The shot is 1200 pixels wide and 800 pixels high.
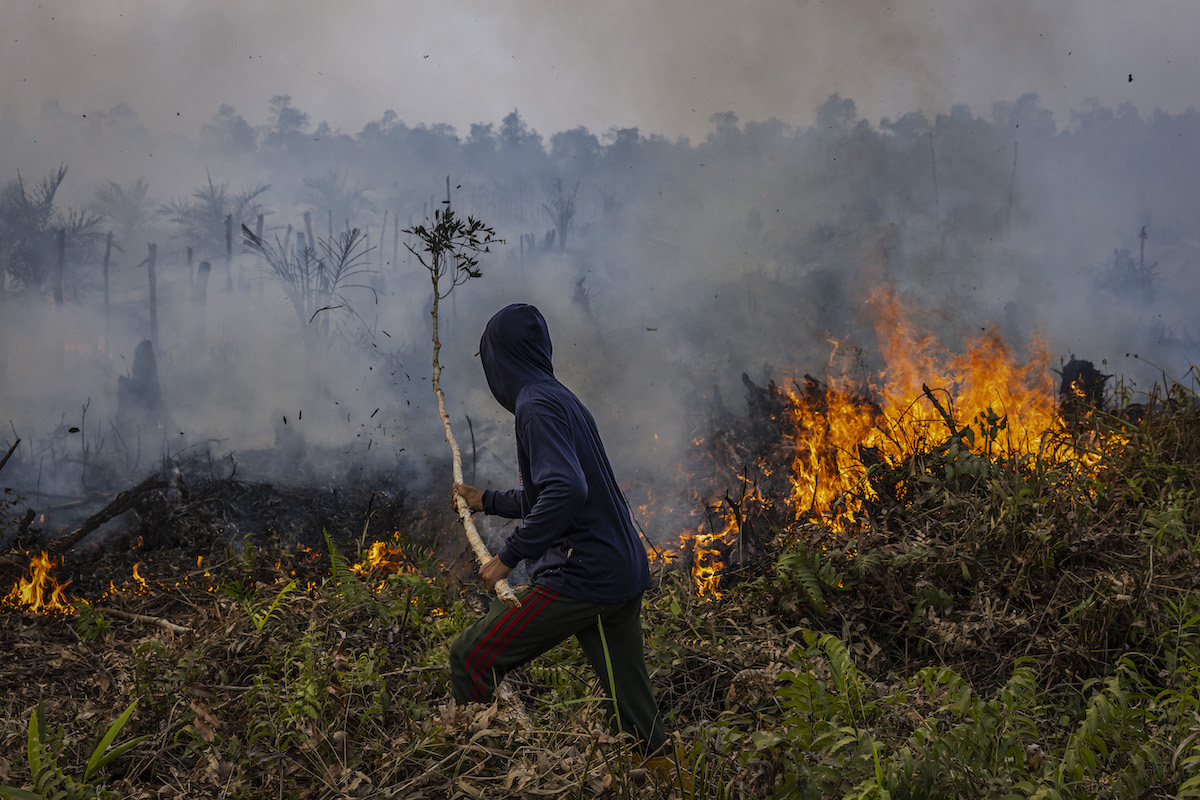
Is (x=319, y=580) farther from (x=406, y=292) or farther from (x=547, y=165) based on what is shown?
(x=547, y=165)

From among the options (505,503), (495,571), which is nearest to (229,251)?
(505,503)

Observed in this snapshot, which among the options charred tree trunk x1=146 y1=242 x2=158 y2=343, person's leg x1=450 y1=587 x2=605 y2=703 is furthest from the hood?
charred tree trunk x1=146 y1=242 x2=158 y2=343

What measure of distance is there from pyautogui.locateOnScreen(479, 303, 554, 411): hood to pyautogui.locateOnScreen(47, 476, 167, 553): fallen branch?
520 cm

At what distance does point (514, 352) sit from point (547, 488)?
2.17ft

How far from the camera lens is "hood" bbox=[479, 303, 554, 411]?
2986 mm

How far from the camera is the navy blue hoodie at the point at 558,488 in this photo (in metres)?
2.67

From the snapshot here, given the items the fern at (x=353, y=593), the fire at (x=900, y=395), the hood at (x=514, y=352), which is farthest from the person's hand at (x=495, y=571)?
the fire at (x=900, y=395)

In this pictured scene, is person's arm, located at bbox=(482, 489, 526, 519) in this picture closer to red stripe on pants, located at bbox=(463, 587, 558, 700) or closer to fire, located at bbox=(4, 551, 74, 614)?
red stripe on pants, located at bbox=(463, 587, 558, 700)

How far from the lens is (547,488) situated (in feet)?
8.73

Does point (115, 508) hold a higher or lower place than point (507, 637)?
lower

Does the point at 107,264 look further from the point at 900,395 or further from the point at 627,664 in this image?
the point at 900,395

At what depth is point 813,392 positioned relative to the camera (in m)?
7.14

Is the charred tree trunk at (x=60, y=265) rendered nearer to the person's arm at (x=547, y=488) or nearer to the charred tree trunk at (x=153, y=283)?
the charred tree trunk at (x=153, y=283)

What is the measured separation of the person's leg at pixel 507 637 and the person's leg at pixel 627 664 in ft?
0.65
